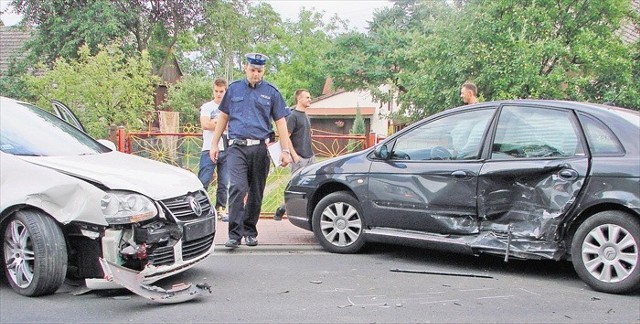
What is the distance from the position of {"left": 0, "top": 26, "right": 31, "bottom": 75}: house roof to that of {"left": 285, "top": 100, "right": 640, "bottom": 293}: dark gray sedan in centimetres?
2233

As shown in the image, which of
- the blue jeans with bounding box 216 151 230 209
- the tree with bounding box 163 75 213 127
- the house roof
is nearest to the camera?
the blue jeans with bounding box 216 151 230 209

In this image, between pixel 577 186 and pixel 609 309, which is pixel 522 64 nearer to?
pixel 577 186

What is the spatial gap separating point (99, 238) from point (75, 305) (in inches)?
19.4

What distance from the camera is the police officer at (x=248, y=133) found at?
616 centimetres

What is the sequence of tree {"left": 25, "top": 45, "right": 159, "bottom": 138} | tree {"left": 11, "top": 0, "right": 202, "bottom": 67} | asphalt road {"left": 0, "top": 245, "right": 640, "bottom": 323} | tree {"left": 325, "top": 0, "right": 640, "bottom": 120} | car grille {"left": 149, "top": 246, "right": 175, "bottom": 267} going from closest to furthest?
1. asphalt road {"left": 0, "top": 245, "right": 640, "bottom": 323}
2. car grille {"left": 149, "top": 246, "right": 175, "bottom": 267}
3. tree {"left": 325, "top": 0, "right": 640, "bottom": 120}
4. tree {"left": 25, "top": 45, "right": 159, "bottom": 138}
5. tree {"left": 11, "top": 0, "right": 202, "bottom": 67}

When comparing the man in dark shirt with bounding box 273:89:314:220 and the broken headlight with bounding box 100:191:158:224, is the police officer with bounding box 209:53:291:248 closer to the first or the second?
the man in dark shirt with bounding box 273:89:314:220

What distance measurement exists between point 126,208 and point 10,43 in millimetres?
25977

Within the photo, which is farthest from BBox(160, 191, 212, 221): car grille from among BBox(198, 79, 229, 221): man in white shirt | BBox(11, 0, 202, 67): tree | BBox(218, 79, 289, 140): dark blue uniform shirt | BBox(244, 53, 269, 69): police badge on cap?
BBox(11, 0, 202, 67): tree

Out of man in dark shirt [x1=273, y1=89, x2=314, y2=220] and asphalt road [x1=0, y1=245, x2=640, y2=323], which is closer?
asphalt road [x1=0, y1=245, x2=640, y2=323]

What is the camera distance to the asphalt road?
13.5 ft

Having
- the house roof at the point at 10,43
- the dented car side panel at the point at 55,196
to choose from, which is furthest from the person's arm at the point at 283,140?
the house roof at the point at 10,43

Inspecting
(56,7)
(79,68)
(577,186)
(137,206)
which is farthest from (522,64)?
(56,7)

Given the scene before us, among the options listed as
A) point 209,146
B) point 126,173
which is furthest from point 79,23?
point 126,173

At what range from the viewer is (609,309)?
431cm
